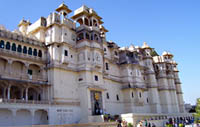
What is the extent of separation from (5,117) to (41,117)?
5.76m

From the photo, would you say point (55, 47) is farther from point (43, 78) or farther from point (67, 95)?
point (67, 95)

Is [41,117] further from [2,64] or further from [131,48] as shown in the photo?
[131,48]

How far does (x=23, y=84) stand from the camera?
3089 centimetres

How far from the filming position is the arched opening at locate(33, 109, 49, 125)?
3170 centimetres

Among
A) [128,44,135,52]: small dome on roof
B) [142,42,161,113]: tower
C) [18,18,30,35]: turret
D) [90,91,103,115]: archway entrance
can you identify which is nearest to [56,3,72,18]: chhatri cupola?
[18,18,30,35]: turret

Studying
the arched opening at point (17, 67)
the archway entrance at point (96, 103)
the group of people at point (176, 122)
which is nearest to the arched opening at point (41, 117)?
the arched opening at point (17, 67)

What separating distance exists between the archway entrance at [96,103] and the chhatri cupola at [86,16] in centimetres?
1384

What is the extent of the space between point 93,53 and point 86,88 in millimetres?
6967

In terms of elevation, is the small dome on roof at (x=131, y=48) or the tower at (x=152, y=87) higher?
the small dome on roof at (x=131, y=48)

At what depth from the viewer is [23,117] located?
29656mm

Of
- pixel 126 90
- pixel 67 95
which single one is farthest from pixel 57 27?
pixel 126 90

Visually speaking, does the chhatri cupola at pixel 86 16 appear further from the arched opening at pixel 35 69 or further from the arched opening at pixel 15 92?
the arched opening at pixel 15 92

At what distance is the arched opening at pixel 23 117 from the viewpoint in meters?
29.1

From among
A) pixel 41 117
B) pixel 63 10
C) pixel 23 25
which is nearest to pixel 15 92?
pixel 41 117
